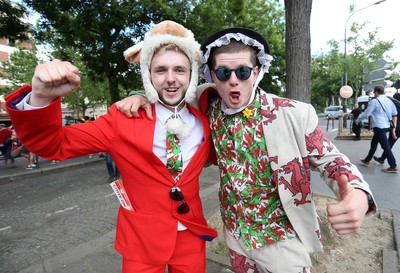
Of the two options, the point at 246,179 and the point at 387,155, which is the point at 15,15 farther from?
the point at 387,155

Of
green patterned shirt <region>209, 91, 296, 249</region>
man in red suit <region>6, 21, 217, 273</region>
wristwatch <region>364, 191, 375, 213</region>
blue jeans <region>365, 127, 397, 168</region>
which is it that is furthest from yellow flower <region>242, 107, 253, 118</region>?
blue jeans <region>365, 127, 397, 168</region>

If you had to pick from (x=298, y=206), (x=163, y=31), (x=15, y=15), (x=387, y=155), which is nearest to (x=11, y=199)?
(x=15, y=15)

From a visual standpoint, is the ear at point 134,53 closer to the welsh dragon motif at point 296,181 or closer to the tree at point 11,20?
the welsh dragon motif at point 296,181

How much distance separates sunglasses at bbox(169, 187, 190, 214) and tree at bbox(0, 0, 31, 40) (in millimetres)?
8104

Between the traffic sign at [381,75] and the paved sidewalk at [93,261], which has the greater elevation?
the traffic sign at [381,75]

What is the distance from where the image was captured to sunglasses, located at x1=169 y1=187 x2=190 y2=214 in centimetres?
151

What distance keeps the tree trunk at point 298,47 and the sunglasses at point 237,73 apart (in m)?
1.82

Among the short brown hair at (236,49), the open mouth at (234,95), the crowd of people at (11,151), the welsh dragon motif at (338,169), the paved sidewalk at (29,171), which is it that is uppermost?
the short brown hair at (236,49)

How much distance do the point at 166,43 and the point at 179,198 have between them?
0.93 meters

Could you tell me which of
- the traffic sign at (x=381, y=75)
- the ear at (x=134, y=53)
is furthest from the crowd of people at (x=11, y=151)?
the traffic sign at (x=381, y=75)

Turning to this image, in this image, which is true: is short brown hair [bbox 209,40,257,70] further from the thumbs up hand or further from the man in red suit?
the thumbs up hand

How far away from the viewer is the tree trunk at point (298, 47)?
9.73 feet

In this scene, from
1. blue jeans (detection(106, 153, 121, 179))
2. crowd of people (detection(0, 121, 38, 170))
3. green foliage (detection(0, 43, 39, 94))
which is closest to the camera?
blue jeans (detection(106, 153, 121, 179))

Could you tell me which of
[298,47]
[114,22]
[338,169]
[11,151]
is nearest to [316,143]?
[338,169]
